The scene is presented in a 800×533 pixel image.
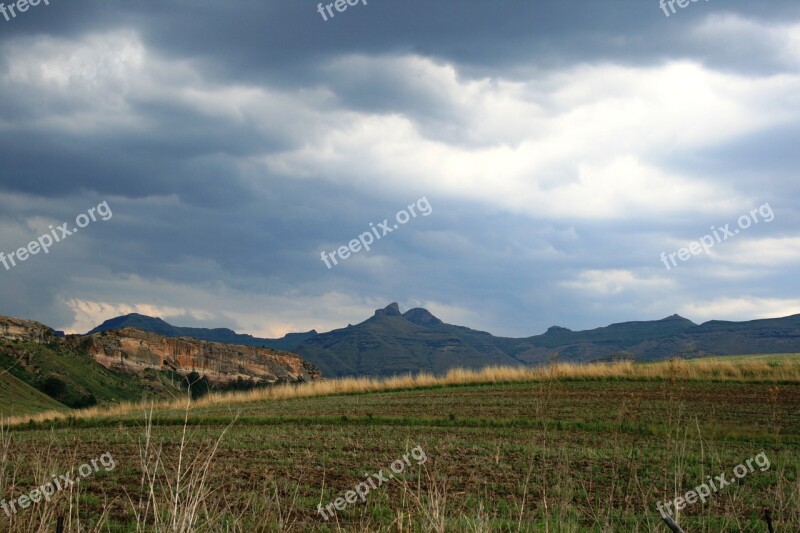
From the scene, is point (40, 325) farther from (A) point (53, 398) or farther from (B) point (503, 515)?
(B) point (503, 515)

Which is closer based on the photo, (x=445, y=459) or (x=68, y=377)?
(x=445, y=459)

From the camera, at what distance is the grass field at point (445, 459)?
664 cm

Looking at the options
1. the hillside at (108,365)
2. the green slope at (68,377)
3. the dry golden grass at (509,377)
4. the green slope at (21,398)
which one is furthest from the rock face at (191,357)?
the dry golden grass at (509,377)

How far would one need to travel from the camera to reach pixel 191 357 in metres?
90.8

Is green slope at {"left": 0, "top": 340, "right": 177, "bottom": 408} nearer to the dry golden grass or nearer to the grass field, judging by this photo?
the dry golden grass

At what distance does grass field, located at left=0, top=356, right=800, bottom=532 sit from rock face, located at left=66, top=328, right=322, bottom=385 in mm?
45965

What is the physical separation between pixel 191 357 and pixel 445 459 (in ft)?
272

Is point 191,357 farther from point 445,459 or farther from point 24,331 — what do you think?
point 445,459

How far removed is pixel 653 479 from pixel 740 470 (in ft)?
7.64

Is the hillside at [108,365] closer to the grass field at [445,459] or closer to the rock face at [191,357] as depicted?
the rock face at [191,357]

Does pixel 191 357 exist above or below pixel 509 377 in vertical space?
above

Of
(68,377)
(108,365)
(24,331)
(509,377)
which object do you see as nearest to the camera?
(509,377)

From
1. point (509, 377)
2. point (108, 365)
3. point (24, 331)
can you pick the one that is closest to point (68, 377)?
point (24, 331)

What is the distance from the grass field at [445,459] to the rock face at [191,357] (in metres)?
46.0
